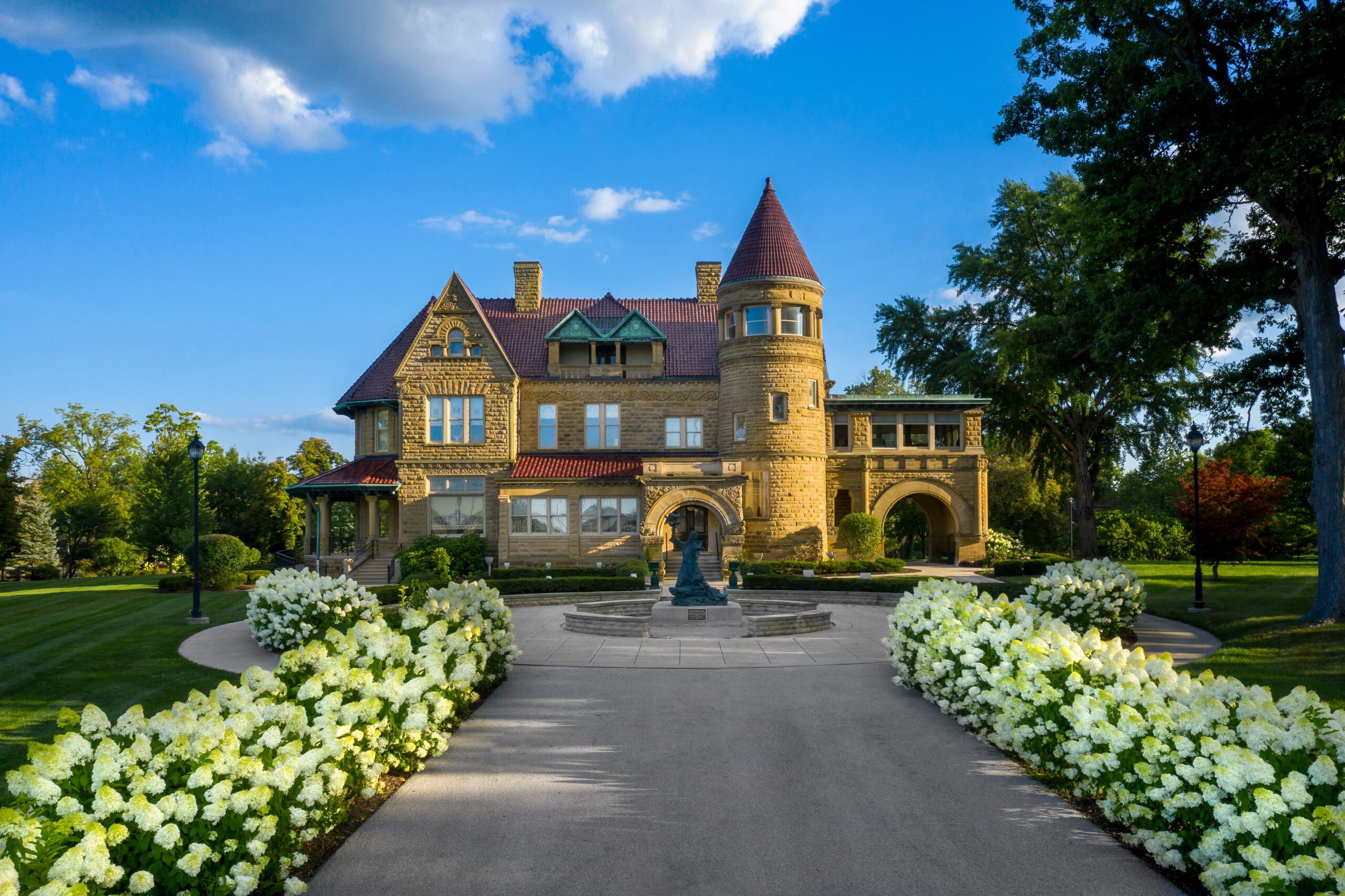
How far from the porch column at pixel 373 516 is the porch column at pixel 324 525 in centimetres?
188

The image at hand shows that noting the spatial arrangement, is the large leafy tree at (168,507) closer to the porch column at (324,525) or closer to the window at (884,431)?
the porch column at (324,525)

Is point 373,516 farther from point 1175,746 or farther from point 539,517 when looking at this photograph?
point 1175,746

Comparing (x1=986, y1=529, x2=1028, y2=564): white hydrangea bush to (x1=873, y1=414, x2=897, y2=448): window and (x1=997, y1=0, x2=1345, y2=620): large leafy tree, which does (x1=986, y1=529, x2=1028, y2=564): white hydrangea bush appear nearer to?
(x1=873, y1=414, x2=897, y2=448): window

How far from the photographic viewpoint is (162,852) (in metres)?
4.88

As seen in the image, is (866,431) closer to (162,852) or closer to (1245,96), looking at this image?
(1245,96)

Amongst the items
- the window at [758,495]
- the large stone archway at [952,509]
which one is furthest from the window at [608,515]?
the large stone archway at [952,509]

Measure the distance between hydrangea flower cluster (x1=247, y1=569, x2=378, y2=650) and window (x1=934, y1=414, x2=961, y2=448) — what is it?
2830 cm

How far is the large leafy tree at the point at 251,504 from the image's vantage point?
41812 mm

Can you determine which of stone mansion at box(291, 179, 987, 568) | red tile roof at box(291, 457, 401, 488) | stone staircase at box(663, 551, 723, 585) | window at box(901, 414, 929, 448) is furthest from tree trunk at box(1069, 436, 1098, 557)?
red tile roof at box(291, 457, 401, 488)

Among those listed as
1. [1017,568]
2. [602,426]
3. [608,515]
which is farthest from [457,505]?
[1017,568]

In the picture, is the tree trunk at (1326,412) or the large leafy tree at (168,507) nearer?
the tree trunk at (1326,412)

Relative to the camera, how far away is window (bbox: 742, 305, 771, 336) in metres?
33.5

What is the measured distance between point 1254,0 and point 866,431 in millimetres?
22183

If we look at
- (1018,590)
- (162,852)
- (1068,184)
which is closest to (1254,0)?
(1018,590)
